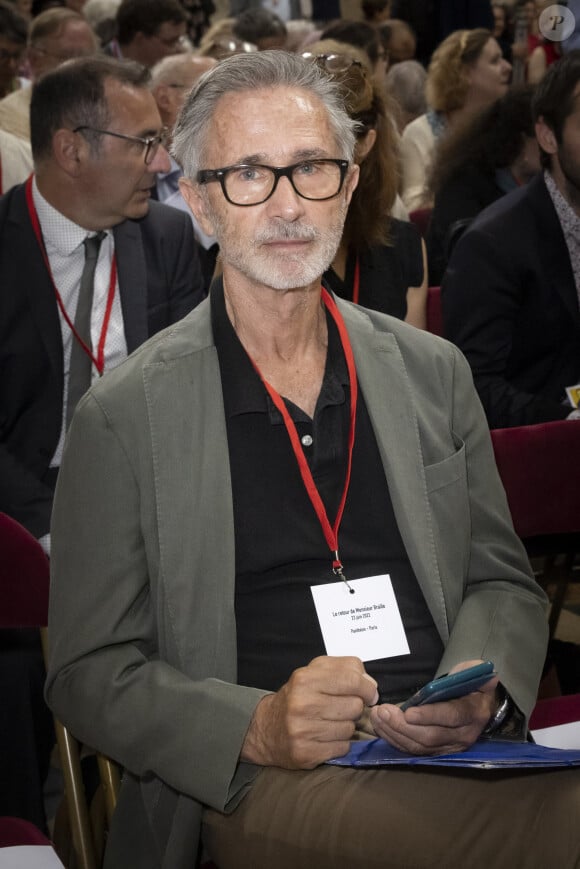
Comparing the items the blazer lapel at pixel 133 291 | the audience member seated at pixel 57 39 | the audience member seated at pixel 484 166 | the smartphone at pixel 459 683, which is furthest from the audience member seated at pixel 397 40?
the smartphone at pixel 459 683

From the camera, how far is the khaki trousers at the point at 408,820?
60.8 inches

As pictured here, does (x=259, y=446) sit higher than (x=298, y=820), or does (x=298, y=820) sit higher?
(x=259, y=446)

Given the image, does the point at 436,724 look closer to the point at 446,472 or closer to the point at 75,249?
the point at 446,472

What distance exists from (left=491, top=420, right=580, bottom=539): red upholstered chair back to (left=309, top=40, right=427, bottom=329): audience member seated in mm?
1142

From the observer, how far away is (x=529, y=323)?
3238 mm

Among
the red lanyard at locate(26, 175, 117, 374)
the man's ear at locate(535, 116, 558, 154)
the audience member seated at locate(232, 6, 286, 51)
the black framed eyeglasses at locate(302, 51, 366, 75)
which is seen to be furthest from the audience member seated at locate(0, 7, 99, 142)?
the man's ear at locate(535, 116, 558, 154)

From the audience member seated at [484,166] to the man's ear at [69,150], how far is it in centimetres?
165

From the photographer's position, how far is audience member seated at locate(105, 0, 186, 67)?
6875mm

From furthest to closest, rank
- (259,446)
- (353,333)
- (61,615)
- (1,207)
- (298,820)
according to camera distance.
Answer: (1,207)
(353,333)
(259,446)
(61,615)
(298,820)

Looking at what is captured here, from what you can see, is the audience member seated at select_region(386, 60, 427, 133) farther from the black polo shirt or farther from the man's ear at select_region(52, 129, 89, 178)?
the black polo shirt

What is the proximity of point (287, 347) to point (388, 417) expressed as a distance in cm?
24

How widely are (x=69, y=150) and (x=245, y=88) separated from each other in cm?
153

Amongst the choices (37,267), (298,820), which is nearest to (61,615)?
(298,820)

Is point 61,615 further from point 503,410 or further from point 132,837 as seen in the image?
point 503,410
